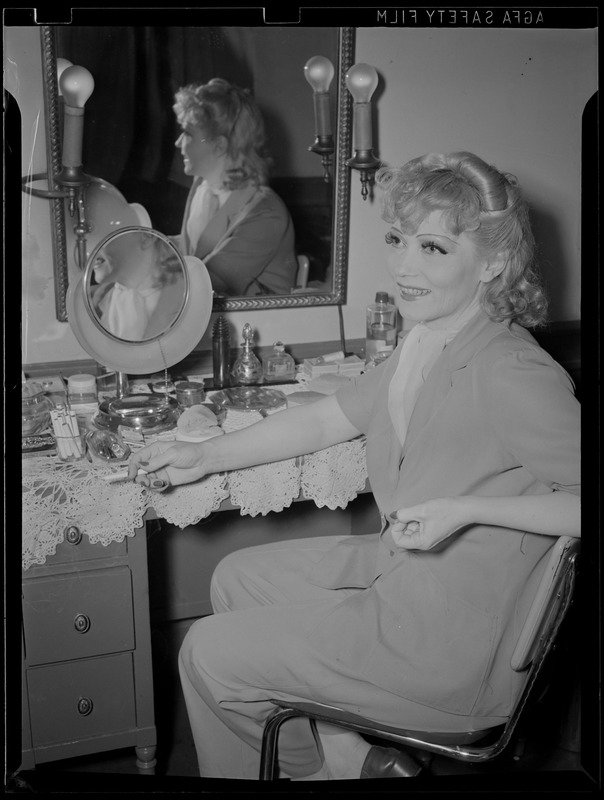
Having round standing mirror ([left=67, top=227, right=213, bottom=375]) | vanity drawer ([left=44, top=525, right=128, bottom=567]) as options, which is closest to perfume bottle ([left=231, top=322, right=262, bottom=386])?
round standing mirror ([left=67, top=227, right=213, bottom=375])

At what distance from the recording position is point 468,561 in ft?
4.77

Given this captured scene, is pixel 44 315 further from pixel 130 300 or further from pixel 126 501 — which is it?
pixel 126 501

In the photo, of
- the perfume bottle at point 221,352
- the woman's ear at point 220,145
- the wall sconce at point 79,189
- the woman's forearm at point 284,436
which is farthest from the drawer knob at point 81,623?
the woman's ear at point 220,145

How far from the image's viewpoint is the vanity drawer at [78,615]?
5.41ft

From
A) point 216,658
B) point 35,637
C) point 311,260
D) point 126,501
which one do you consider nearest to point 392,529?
point 216,658

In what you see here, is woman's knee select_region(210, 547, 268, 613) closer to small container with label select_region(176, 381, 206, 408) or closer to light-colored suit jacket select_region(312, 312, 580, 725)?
light-colored suit jacket select_region(312, 312, 580, 725)

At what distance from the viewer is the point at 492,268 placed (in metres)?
1.50

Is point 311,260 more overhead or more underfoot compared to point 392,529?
more overhead

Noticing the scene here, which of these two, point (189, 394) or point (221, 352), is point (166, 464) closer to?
point (189, 394)

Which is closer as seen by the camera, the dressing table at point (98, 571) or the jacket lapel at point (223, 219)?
the dressing table at point (98, 571)

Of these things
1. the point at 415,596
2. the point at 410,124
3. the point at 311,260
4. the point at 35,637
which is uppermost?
the point at 410,124

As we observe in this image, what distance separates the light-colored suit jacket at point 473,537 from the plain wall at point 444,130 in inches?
11.9

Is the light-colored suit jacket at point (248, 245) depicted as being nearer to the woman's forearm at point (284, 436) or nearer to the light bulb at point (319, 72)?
the light bulb at point (319, 72)

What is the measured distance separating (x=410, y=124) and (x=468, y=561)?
1.00 m
